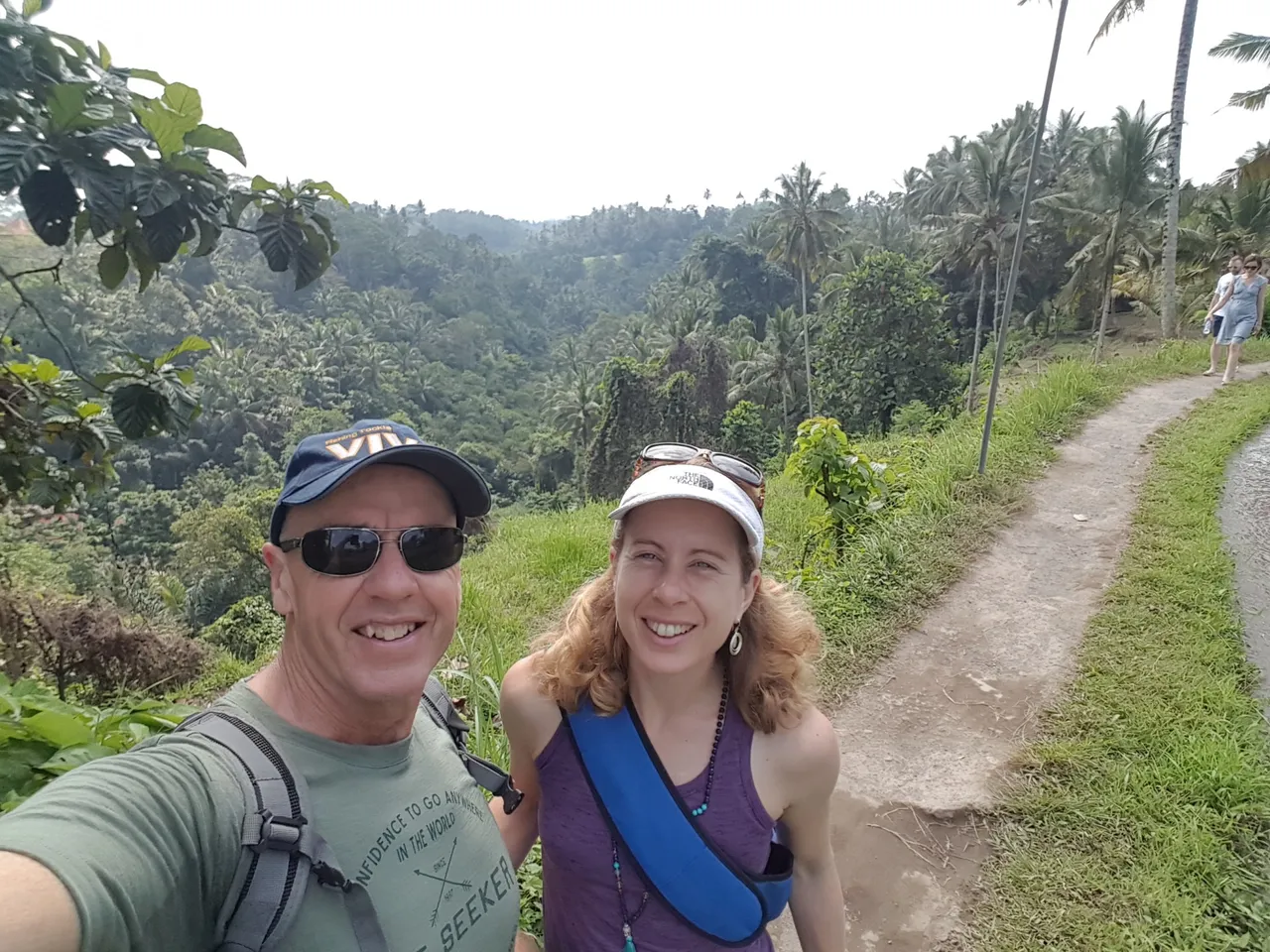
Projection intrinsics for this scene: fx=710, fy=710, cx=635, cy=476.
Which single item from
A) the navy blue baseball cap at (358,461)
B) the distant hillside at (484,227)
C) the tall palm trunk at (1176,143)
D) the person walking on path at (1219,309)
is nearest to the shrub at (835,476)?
the navy blue baseball cap at (358,461)

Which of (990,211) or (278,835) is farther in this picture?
(990,211)

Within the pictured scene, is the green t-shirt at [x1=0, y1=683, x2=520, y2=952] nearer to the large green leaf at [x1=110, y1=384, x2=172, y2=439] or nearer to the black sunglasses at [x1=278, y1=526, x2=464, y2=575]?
the black sunglasses at [x1=278, y1=526, x2=464, y2=575]

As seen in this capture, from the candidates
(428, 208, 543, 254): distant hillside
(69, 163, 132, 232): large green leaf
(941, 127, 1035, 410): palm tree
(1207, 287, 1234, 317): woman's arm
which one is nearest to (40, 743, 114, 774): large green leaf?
(69, 163, 132, 232): large green leaf

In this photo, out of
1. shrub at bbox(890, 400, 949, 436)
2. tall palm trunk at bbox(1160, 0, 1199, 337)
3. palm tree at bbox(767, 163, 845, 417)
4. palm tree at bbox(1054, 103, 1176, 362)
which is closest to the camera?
shrub at bbox(890, 400, 949, 436)

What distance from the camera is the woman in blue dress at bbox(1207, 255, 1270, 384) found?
8.22 metres

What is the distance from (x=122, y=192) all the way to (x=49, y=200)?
0.12 meters

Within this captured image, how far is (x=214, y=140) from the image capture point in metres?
1.41

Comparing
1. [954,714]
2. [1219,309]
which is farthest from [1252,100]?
[954,714]

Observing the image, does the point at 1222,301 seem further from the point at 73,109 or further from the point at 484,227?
the point at 484,227

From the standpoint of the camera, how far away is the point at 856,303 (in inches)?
605

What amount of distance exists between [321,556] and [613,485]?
27.0m

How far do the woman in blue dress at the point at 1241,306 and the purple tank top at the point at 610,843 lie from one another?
33.1 ft

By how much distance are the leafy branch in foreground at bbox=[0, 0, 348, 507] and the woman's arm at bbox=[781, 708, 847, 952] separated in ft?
4.75

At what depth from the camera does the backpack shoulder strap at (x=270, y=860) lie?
2.84ft
